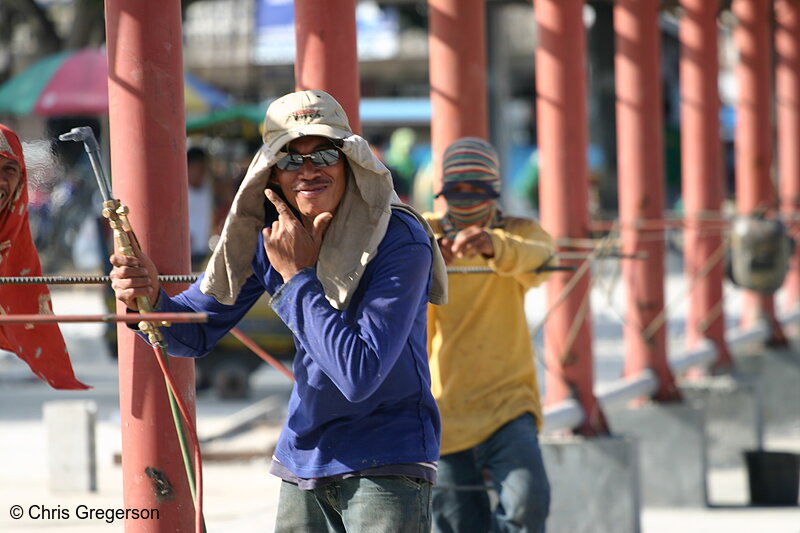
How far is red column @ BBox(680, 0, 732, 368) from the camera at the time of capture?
10836 millimetres

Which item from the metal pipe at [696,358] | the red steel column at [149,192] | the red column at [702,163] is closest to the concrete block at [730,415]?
the metal pipe at [696,358]

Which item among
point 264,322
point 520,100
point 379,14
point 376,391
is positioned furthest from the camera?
point 520,100

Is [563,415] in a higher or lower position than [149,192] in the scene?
lower

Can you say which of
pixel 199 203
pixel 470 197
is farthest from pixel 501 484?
pixel 199 203

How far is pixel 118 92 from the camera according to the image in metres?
4.33

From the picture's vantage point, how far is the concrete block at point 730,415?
10.8m

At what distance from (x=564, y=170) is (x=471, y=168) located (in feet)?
7.89

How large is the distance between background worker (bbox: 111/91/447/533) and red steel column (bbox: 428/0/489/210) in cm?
291

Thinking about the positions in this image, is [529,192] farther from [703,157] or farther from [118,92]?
[118,92]

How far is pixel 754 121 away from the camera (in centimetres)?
1275

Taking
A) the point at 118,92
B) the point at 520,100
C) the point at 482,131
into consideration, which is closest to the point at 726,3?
the point at 482,131

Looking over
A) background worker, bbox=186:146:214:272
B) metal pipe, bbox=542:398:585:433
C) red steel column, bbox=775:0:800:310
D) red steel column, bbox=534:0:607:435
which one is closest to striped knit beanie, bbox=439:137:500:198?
metal pipe, bbox=542:398:585:433

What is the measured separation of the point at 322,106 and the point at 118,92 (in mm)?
870

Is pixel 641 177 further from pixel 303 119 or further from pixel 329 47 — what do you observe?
pixel 303 119
